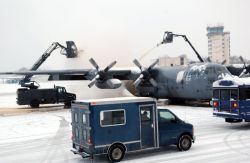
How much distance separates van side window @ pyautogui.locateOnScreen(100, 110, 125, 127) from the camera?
523 inches

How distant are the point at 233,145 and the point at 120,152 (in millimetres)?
5549

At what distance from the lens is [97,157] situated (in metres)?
14.6

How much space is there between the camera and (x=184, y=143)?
1523cm

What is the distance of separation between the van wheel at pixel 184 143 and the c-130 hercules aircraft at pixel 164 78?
59.9 feet

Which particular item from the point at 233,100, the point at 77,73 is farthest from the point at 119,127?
the point at 77,73

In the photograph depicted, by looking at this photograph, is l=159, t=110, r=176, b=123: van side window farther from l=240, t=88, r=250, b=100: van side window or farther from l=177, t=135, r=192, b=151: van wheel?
l=240, t=88, r=250, b=100: van side window

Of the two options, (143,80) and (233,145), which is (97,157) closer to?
(233,145)

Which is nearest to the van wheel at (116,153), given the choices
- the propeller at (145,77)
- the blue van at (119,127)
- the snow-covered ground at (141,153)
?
the blue van at (119,127)

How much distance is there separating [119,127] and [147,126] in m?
1.28

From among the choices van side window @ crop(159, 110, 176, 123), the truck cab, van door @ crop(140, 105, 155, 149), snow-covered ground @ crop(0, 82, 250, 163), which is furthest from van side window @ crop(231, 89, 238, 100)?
van door @ crop(140, 105, 155, 149)

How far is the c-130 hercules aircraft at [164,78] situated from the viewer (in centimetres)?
3334

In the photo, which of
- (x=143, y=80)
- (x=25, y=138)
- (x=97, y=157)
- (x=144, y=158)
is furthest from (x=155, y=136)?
(x=143, y=80)

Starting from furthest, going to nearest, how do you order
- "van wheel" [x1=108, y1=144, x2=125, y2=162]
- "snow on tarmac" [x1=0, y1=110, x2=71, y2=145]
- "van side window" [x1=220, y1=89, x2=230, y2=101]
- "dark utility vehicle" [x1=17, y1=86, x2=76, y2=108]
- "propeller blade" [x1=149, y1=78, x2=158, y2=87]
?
"propeller blade" [x1=149, y1=78, x2=158, y2=87]
"dark utility vehicle" [x1=17, y1=86, x2=76, y2=108]
"van side window" [x1=220, y1=89, x2=230, y2=101]
"snow on tarmac" [x1=0, y1=110, x2=71, y2=145]
"van wheel" [x1=108, y1=144, x2=125, y2=162]

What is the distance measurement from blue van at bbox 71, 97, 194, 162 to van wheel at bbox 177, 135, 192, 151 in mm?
45
